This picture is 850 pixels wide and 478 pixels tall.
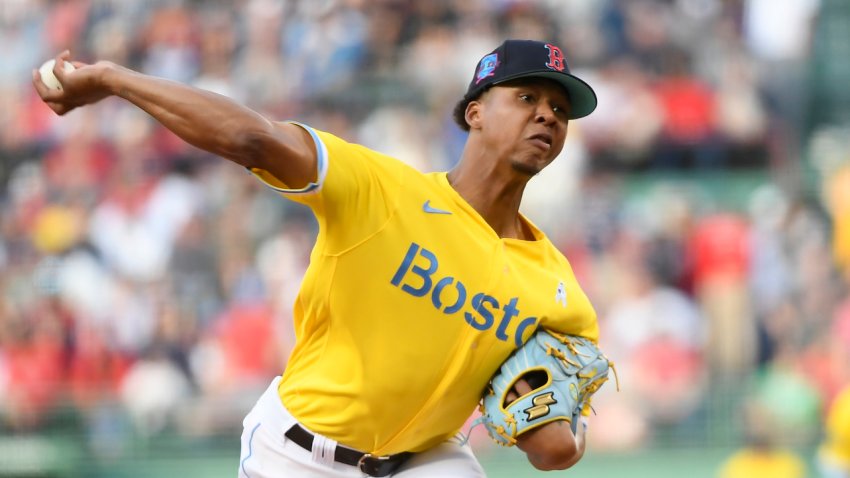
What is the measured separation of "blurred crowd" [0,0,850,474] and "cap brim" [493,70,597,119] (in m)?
5.11

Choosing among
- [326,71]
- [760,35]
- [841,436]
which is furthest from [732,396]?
[326,71]

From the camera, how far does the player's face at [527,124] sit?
4.51m

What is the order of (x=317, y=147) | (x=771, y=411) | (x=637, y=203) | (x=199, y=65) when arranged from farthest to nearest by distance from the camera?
(x=199, y=65) → (x=637, y=203) → (x=771, y=411) → (x=317, y=147)

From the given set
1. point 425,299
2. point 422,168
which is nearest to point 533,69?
point 425,299

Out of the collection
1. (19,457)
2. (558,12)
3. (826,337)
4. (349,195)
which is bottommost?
(19,457)

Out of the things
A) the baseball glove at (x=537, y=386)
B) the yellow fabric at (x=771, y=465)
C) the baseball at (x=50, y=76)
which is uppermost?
the yellow fabric at (x=771, y=465)

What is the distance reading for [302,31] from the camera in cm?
1316

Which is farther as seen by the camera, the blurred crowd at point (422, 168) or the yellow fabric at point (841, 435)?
the blurred crowd at point (422, 168)

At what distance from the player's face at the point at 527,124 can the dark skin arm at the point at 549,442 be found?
78cm

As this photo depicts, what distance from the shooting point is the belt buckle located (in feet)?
14.6

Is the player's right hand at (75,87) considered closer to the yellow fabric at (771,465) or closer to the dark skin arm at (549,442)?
the dark skin arm at (549,442)

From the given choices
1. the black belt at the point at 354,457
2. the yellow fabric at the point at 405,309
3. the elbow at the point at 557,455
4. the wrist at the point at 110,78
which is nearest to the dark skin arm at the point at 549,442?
the elbow at the point at 557,455

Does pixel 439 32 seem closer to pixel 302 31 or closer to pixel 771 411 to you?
pixel 302 31

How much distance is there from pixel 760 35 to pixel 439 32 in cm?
304
